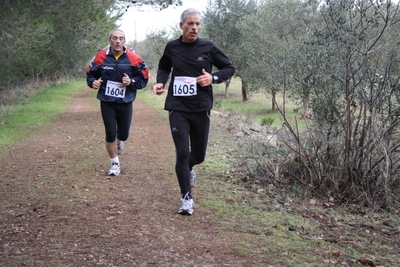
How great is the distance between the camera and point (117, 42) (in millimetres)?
7062

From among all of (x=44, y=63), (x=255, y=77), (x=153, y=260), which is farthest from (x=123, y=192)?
(x=255, y=77)

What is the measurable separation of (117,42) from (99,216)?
2.78 metres

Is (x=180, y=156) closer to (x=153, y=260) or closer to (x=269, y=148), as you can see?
(x=153, y=260)

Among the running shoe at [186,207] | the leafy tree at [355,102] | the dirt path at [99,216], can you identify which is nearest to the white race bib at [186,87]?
the running shoe at [186,207]

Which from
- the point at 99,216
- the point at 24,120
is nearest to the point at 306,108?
the point at 99,216

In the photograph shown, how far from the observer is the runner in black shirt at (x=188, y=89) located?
532cm

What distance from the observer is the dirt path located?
4.20 meters

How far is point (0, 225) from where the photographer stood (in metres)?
5.09

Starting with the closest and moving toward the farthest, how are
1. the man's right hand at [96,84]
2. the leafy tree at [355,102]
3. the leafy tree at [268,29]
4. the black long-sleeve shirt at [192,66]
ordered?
1. the black long-sleeve shirt at [192,66]
2. the leafy tree at [355,102]
3. the man's right hand at [96,84]
4. the leafy tree at [268,29]

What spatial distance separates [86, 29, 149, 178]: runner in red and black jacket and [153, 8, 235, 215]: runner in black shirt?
1.79 m

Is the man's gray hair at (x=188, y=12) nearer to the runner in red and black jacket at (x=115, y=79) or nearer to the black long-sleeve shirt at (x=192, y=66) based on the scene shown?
the black long-sleeve shirt at (x=192, y=66)

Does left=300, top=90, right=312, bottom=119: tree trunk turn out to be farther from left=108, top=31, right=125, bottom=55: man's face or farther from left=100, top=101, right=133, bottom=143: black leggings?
left=108, top=31, right=125, bottom=55: man's face

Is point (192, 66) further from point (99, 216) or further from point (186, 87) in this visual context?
point (99, 216)

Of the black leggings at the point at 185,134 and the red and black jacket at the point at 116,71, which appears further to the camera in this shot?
the red and black jacket at the point at 116,71
